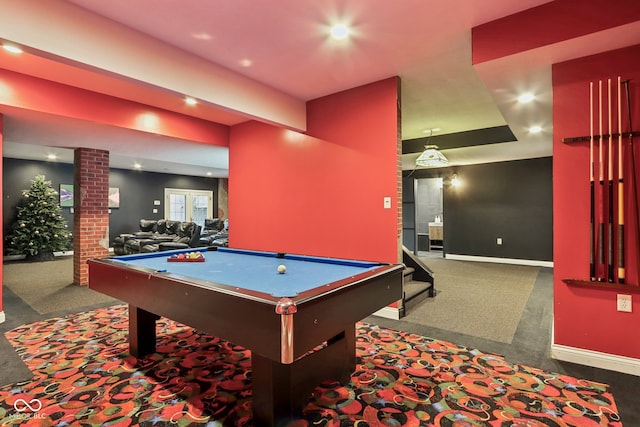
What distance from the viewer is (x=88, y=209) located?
17.1 ft

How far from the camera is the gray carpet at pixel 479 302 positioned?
330 centimetres

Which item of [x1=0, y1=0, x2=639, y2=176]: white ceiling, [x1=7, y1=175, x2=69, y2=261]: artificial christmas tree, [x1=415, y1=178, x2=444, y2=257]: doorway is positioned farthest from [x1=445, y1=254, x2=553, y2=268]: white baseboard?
[x1=7, y1=175, x2=69, y2=261]: artificial christmas tree

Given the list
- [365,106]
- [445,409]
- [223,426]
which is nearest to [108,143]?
[365,106]

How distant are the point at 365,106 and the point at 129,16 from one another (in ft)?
7.77

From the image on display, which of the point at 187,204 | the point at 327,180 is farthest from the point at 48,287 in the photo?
the point at 187,204

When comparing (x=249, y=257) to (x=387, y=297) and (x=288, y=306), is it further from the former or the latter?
(x=288, y=306)

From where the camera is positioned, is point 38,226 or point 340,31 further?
point 38,226

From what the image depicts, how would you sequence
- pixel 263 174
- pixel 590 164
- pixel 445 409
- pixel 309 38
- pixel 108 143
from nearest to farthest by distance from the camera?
pixel 445 409 → pixel 590 164 → pixel 309 38 → pixel 263 174 → pixel 108 143

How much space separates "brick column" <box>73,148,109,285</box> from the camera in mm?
5141

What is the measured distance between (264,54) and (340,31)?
0.78 meters

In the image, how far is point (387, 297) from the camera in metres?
2.01

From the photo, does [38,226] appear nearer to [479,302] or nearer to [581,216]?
[479,302]

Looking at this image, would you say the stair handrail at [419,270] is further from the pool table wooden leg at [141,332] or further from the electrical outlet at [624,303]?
the pool table wooden leg at [141,332]

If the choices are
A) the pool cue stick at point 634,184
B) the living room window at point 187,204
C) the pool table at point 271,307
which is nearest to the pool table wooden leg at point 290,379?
the pool table at point 271,307
